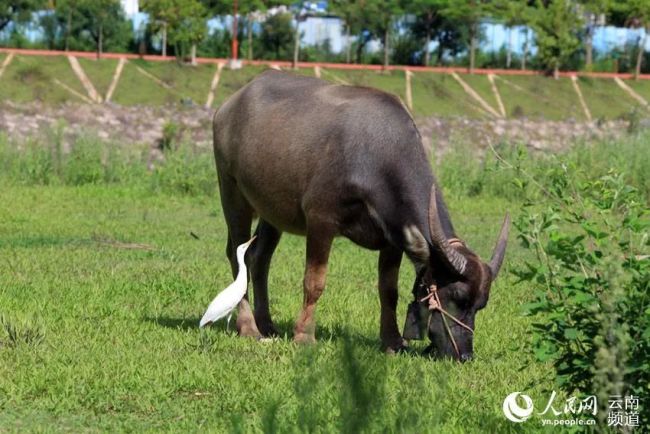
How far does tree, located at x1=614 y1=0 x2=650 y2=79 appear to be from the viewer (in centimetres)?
6288

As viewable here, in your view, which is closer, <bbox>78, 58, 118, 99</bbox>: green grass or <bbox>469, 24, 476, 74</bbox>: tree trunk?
<bbox>78, 58, 118, 99</bbox>: green grass

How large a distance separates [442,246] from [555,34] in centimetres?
5638

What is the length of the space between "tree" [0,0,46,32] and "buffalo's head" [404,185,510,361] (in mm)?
50121

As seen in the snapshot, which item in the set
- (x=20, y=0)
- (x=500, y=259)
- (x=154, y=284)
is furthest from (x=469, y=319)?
(x=20, y=0)

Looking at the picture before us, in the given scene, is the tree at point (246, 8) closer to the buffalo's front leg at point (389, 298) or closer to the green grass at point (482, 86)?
the green grass at point (482, 86)

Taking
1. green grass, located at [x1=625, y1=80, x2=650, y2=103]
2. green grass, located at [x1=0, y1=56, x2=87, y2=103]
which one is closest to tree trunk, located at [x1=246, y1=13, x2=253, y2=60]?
green grass, located at [x1=0, y1=56, x2=87, y2=103]

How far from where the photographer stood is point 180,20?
5388 cm

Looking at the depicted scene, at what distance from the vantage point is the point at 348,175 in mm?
7699

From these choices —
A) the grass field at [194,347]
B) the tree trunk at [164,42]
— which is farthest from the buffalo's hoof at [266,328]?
the tree trunk at [164,42]

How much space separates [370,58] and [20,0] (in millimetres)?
18559

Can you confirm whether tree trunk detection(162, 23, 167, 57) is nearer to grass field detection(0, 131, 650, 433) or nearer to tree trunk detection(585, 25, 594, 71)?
tree trunk detection(585, 25, 594, 71)

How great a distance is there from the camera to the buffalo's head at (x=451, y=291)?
23.8ft

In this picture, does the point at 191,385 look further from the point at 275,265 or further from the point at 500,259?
the point at 275,265

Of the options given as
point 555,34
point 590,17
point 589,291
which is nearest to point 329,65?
point 555,34
